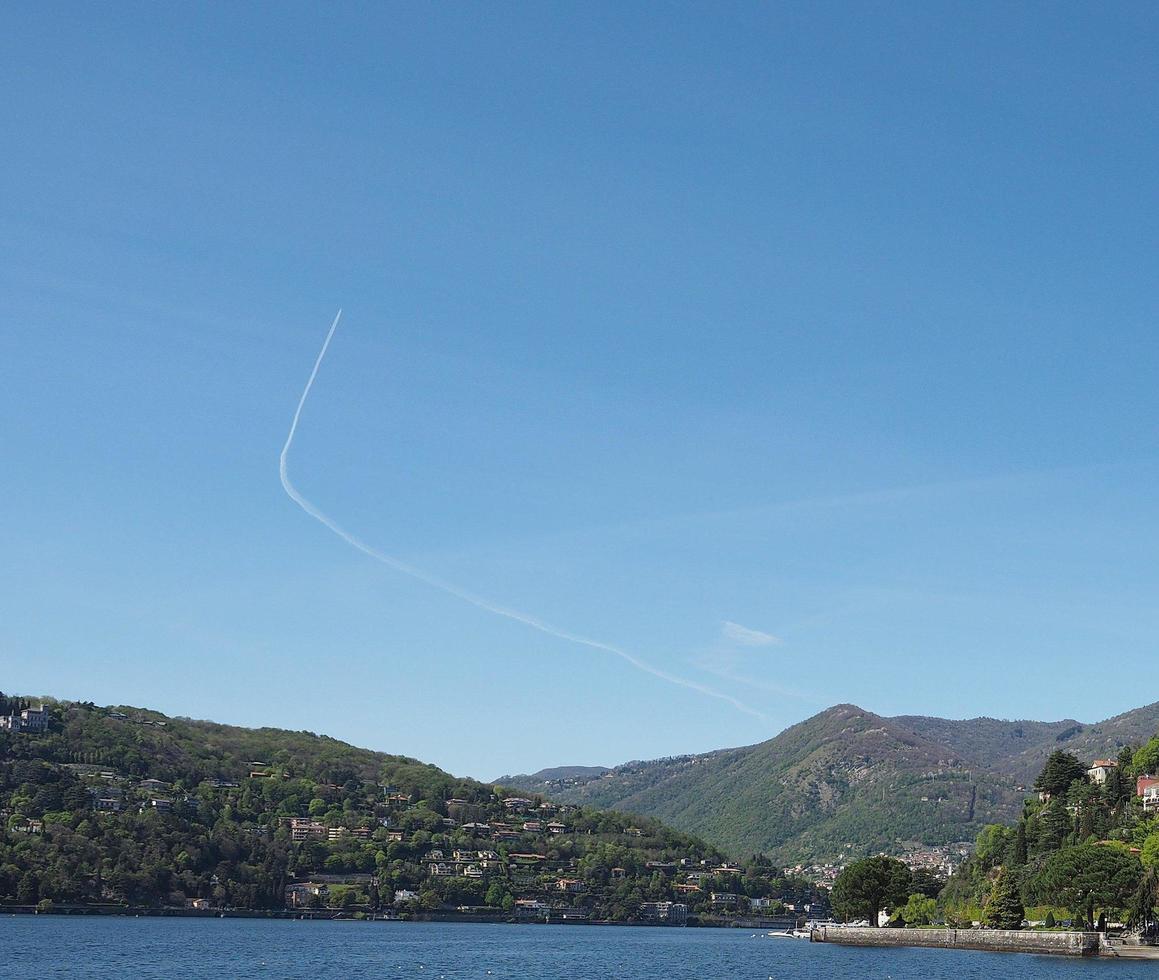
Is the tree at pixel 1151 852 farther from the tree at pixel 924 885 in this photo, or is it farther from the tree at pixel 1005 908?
the tree at pixel 924 885

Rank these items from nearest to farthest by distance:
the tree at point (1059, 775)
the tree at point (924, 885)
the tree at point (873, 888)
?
the tree at point (873, 888) < the tree at point (1059, 775) < the tree at point (924, 885)

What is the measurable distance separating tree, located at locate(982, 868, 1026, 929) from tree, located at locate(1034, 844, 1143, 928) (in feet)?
34.9

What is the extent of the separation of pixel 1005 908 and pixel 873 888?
88.4 ft

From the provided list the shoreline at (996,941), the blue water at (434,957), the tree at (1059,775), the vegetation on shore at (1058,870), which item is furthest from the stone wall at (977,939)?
the tree at (1059,775)

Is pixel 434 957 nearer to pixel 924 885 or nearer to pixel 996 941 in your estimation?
pixel 996 941

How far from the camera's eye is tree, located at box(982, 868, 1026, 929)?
12925 cm

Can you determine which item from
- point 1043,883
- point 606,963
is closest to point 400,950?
point 606,963

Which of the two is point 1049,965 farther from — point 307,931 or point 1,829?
point 1,829

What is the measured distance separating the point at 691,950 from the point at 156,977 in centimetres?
7768

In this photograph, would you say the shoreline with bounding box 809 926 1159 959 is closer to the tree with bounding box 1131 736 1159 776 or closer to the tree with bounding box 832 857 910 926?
the tree with bounding box 832 857 910 926

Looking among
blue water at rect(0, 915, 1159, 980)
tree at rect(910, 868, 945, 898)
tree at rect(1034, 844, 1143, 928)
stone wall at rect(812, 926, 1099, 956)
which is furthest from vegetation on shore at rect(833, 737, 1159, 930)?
blue water at rect(0, 915, 1159, 980)

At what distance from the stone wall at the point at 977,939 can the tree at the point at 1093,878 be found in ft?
10.4

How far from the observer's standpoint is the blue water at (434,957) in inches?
3858

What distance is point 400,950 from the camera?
137 m
